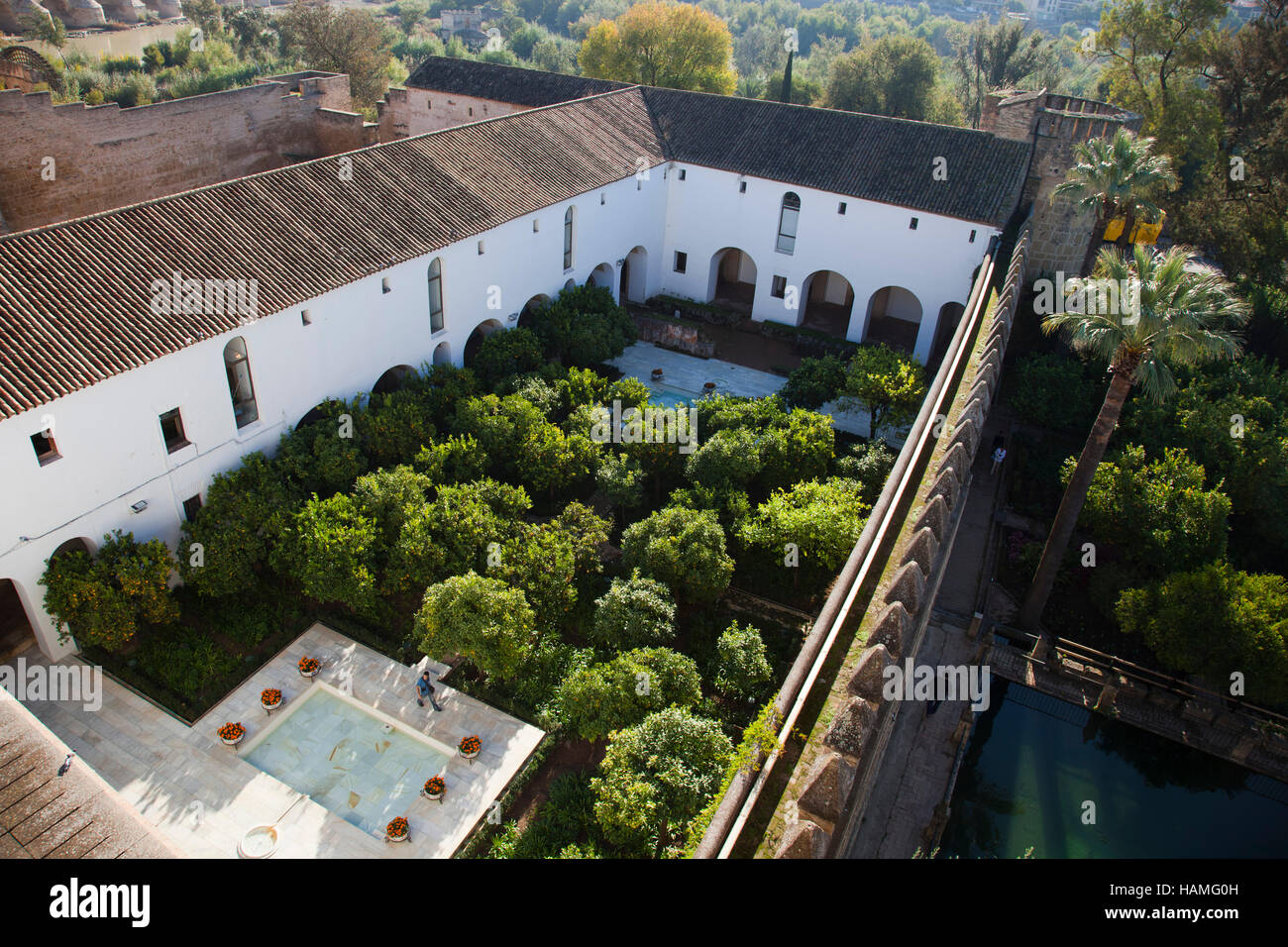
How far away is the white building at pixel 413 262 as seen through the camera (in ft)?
55.9

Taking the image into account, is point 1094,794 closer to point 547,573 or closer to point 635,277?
point 547,573

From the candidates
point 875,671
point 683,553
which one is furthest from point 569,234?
point 875,671

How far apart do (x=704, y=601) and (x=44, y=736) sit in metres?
12.7

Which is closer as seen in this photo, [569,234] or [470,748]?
[470,748]

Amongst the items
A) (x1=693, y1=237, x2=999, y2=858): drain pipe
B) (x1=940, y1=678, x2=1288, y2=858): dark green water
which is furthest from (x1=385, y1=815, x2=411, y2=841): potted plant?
(x1=940, y1=678, x2=1288, y2=858): dark green water

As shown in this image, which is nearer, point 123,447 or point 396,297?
point 123,447

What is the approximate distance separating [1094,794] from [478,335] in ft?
67.2

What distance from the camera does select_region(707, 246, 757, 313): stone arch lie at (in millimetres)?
36500

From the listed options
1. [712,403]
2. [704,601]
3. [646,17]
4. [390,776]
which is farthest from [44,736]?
[646,17]

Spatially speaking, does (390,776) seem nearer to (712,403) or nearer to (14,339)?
(14,339)

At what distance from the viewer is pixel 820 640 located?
567 inches

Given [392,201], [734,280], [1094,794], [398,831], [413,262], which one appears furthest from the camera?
[734,280]
